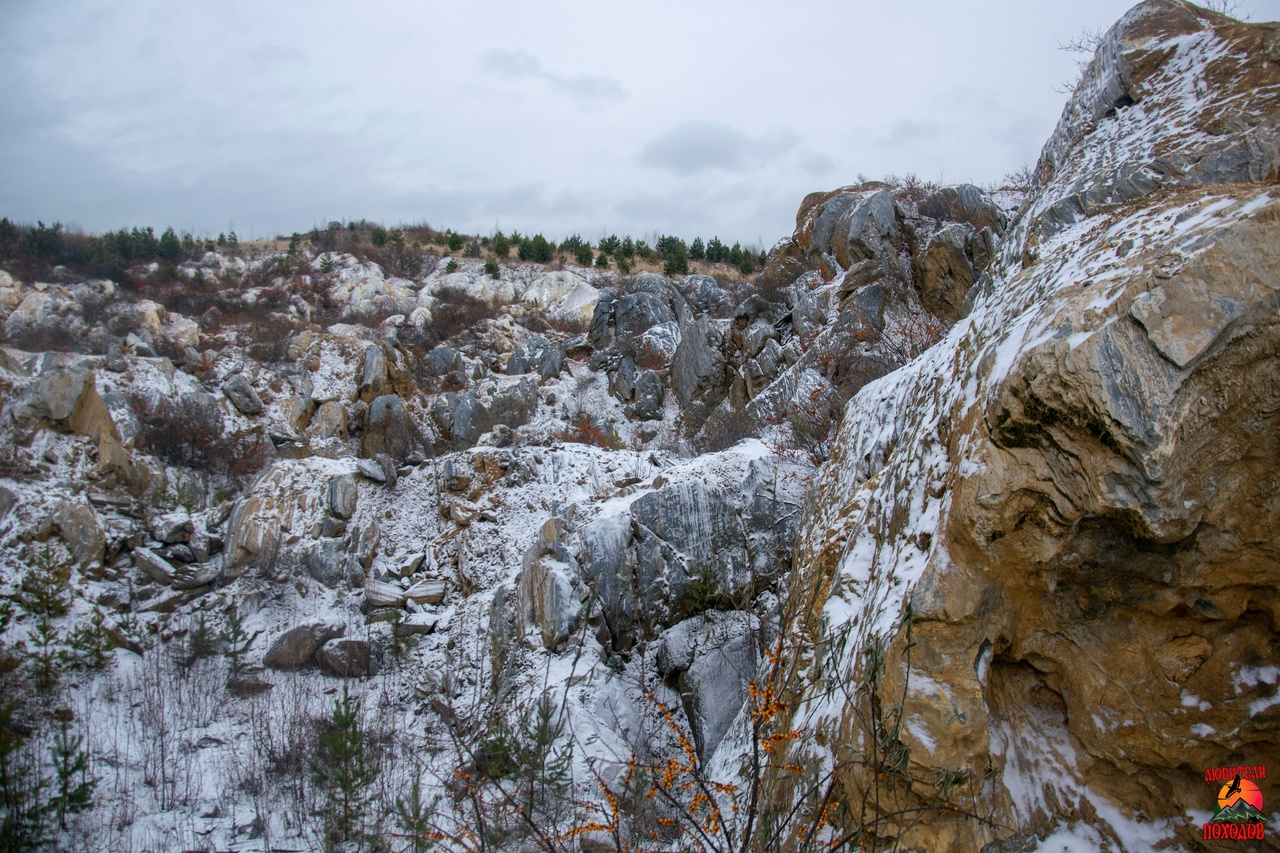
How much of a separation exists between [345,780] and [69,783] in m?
2.68

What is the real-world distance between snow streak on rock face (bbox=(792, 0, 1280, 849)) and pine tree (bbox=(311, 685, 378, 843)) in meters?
4.25

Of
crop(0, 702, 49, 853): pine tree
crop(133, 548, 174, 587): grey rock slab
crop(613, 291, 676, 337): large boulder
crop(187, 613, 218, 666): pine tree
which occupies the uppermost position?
crop(613, 291, 676, 337): large boulder

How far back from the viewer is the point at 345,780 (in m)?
5.37

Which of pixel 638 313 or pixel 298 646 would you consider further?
pixel 638 313

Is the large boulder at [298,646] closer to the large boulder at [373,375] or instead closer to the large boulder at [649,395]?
the large boulder at [373,375]

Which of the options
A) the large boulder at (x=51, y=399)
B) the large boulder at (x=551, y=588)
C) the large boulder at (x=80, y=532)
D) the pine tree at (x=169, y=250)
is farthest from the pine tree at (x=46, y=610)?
the pine tree at (x=169, y=250)

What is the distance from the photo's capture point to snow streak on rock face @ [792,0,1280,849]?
8.08 feet

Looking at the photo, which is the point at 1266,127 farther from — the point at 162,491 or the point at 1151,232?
the point at 162,491

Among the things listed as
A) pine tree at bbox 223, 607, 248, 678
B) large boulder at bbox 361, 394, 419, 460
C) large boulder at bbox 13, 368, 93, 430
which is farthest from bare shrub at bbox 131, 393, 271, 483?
pine tree at bbox 223, 607, 248, 678

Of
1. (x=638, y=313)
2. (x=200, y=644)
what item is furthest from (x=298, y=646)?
(x=638, y=313)

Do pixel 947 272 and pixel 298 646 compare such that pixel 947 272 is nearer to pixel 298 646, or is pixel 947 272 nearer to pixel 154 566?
pixel 298 646

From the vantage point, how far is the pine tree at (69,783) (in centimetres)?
531

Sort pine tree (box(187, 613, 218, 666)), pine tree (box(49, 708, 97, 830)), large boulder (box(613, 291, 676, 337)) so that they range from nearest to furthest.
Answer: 1. pine tree (box(49, 708, 97, 830))
2. pine tree (box(187, 613, 218, 666))
3. large boulder (box(613, 291, 676, 337))

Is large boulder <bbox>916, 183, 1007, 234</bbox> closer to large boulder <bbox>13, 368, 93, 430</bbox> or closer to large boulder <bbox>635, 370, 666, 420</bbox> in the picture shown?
large boulder <bbox>635, 370, 666, 420</bbox>
